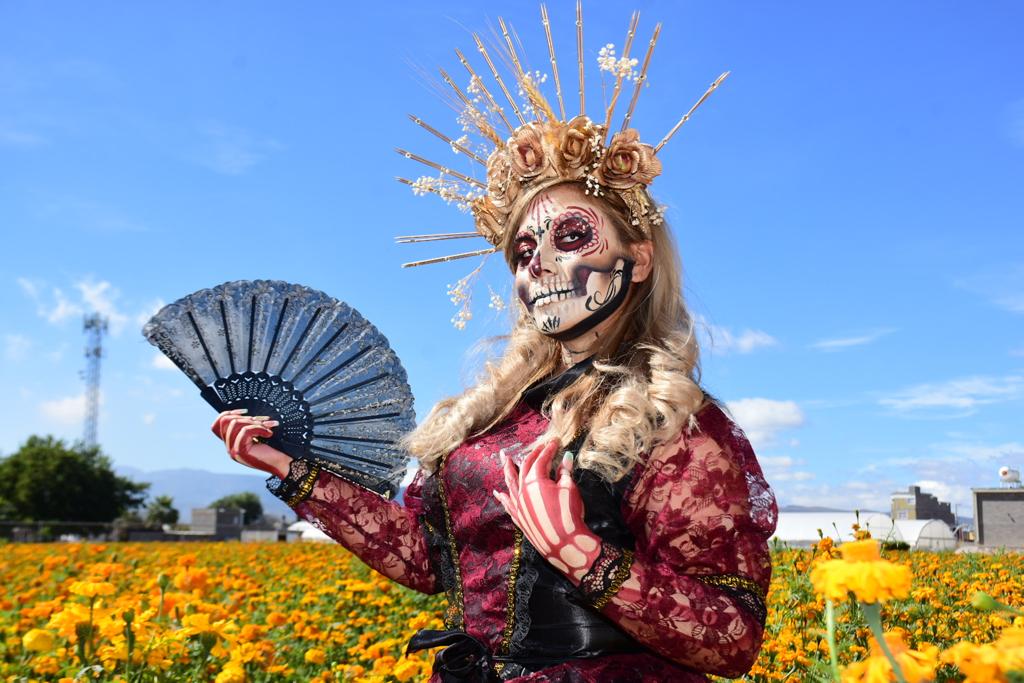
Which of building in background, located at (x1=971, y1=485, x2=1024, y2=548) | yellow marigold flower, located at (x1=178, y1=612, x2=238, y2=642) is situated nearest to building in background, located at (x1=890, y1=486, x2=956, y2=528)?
building in background, located at (x1=971, y1=485, x2=1024, y2=548)

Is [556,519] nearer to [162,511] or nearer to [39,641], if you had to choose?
[39,641]

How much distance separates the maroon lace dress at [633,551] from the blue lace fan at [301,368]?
0.12 metres

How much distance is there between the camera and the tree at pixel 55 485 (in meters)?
48.5

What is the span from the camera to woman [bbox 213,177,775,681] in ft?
5.80

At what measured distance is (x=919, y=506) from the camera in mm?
27172

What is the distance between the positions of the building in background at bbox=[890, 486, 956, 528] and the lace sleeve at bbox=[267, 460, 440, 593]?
26.5 m

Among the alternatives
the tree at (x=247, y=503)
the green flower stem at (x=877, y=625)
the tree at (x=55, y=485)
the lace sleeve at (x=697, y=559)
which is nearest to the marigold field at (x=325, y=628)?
the lace sleeve at (x=697, y=559)

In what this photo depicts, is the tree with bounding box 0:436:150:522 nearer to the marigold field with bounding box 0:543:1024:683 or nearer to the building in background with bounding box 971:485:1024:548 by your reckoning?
the building in background with bounding box 971:485:1024:548

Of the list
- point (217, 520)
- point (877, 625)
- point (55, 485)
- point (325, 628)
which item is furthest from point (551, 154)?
point (55, 485)

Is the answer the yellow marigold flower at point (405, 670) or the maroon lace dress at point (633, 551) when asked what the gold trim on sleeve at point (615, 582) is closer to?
the maroon lace dress at point (633, 551)

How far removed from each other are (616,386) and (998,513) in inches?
804

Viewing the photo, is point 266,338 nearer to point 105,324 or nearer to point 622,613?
point 622,613

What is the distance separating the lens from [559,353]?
8.61 ft

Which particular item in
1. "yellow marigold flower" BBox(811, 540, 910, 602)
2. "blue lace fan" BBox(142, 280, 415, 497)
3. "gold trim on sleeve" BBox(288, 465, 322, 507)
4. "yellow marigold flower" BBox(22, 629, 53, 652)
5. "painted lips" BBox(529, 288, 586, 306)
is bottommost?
"yellow marigold flower" BBox(22, 629, 53, 652)
